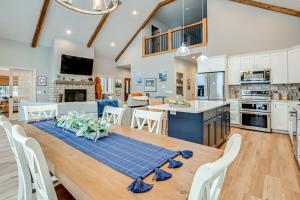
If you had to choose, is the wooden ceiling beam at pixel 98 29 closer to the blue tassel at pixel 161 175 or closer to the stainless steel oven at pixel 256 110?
the stainless steel oven at pixel 256 110

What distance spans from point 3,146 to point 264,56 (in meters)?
7.20

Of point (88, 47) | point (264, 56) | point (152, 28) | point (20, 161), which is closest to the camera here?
point (20, 161)

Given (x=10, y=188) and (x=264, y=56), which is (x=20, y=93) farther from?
(x=264, y=56)

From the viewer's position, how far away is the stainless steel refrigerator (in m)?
5.42

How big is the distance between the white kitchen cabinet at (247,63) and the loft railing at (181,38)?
5.49 feet

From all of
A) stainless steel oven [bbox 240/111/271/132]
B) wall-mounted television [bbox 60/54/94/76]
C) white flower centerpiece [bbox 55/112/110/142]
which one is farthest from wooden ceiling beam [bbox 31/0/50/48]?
stainless steel oven [bbox 240/111/271/132]

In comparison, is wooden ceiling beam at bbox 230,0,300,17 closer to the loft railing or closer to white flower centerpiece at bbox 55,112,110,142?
the loft railing

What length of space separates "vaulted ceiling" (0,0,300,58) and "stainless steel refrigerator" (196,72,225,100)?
2639 mm

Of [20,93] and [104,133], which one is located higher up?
[20,93]

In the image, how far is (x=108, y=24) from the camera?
735cm

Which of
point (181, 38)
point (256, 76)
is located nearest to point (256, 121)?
point (256, 76)

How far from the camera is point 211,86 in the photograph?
5633 mm

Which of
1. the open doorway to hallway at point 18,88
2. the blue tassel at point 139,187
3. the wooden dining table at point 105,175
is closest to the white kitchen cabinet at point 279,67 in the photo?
the wooden dining table at point 105,175

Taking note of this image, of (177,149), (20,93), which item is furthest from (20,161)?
(20,93)
